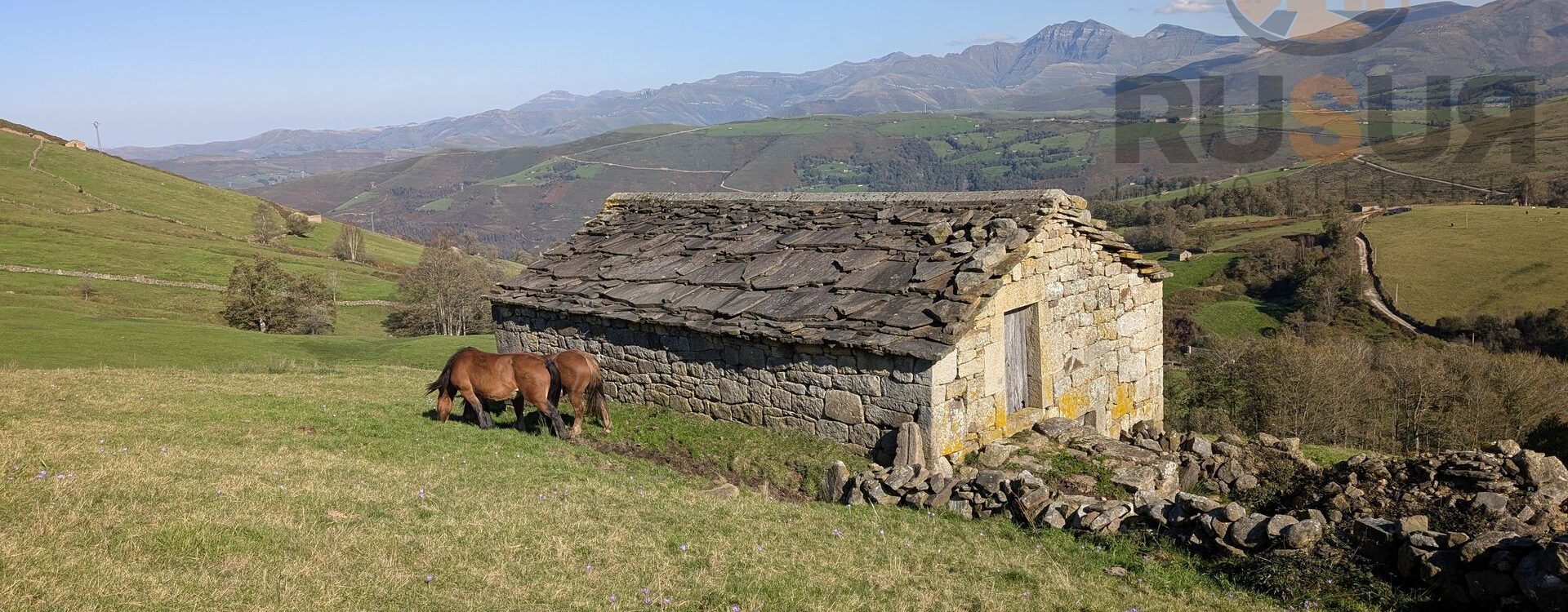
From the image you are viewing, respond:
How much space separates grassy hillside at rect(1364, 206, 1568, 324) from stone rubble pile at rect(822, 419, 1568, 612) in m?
41.1

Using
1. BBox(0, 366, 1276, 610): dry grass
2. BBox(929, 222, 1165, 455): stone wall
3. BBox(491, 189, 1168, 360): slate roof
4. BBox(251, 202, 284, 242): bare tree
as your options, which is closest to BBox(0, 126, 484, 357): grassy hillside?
BBox(251, 202, 284, 242): bare tree

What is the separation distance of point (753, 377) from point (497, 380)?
148 inches

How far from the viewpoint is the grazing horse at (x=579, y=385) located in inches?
533

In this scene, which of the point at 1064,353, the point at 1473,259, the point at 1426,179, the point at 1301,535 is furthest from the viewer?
the point at 1426,179

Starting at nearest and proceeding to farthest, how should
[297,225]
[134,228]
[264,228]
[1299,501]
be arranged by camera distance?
[1299,501] → [134,228] → [264,228] → [297,225]

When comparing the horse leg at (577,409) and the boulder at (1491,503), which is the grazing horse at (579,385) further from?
the boulder at (1491,503)

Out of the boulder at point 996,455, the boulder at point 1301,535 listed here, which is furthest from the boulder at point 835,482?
the boulder at point 1301,535

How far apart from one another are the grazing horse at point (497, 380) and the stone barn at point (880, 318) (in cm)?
218

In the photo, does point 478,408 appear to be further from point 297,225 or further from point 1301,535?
point 297,225

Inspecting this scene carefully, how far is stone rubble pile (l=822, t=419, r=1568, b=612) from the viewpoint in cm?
645

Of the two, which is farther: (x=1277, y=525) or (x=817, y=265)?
→ (x=817, y=265)

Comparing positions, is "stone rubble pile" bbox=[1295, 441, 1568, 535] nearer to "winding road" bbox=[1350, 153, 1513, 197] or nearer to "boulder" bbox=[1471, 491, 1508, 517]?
"boulder" bbox=[1471, 491, 1508, 517]

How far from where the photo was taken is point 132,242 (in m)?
62.9

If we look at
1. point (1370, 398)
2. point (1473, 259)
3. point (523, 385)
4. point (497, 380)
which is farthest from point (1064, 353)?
point (1473, 259)
